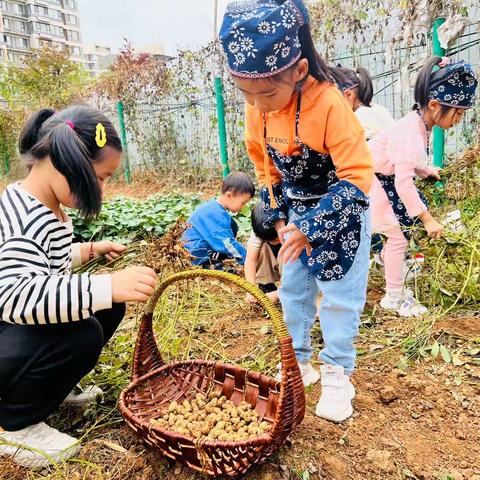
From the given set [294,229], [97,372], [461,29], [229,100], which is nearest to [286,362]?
[294,229]

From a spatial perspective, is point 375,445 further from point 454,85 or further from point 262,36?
point 454,85

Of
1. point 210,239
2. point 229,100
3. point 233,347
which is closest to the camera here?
point 233,347

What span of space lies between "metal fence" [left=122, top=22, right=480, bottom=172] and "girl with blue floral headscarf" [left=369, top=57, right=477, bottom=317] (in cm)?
161

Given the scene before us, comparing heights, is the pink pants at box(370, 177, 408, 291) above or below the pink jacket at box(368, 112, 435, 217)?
below

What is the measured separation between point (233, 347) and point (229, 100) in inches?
206

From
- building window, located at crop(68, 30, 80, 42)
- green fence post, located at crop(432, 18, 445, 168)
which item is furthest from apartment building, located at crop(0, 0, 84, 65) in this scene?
green fence post, located at crop(432, 18, 445, 168)

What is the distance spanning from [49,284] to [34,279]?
0.04 meters

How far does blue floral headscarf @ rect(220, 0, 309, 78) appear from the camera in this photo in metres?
1.22

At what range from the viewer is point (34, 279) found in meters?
1.24

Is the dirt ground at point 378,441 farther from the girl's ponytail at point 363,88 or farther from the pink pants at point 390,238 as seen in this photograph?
the girl's ponytail at point 363,88

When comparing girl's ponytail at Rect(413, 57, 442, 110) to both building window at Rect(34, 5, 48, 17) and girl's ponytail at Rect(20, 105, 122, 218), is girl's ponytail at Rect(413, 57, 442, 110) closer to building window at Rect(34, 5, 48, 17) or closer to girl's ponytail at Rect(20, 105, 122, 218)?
girl's ponytail at Rect(20, 105, 122, 218)

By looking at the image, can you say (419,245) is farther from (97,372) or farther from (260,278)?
(97,372)

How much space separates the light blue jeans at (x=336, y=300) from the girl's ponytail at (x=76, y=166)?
690mm

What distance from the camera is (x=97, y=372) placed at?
5.99ft
